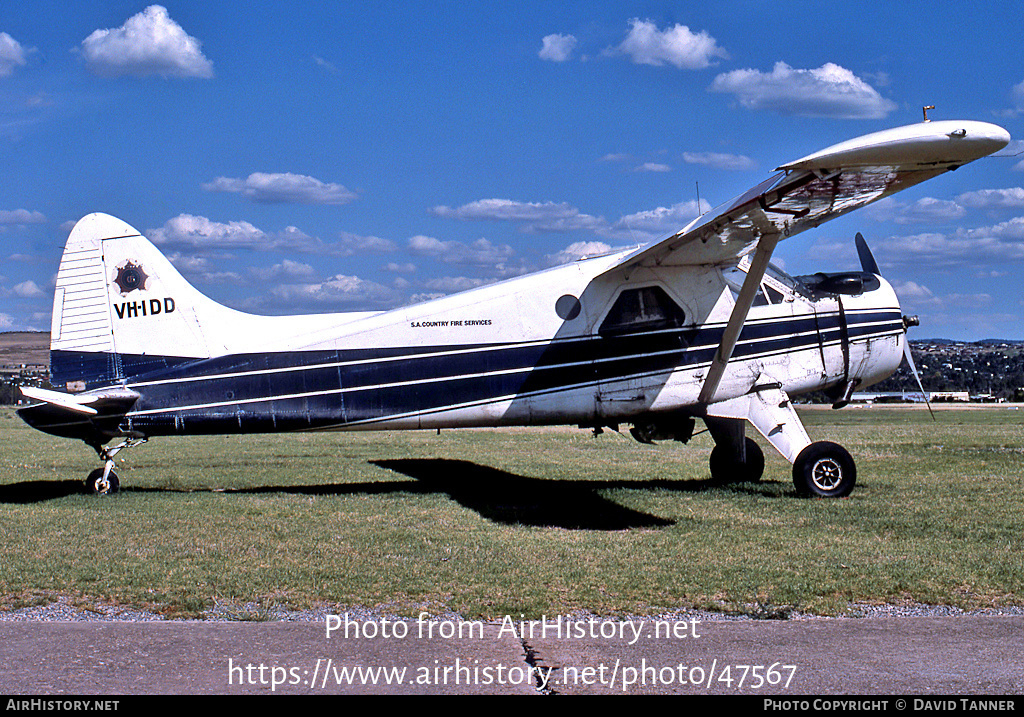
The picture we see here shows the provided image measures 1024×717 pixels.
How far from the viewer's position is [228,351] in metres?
12.0

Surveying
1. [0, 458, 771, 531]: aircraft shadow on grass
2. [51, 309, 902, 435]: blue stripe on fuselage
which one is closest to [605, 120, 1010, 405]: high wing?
[51, 309, 902, 435]: blue stripe on fuselage

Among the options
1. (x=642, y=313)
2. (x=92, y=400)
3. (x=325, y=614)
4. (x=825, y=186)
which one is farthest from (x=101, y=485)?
(x=825, y=186)

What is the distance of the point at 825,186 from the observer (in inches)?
367

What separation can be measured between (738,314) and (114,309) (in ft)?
26.2

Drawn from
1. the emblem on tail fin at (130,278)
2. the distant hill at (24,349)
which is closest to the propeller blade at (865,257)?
the emblem on tail fin at (130,278)

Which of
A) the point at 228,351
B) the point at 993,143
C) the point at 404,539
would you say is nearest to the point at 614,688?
the point at 404,539

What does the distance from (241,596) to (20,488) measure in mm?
8145

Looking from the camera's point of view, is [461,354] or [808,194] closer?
[808,194]

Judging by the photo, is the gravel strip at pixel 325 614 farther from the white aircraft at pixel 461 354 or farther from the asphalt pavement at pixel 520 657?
the white aircraft at pixel 461 354

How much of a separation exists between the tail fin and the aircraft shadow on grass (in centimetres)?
184

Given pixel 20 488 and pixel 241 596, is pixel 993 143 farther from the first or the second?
pixel 20 488

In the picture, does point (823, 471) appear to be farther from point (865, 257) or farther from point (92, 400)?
point (92, 400)

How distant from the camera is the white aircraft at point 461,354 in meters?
11.8

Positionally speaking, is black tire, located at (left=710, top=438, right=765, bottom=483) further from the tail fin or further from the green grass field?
the tail fin
